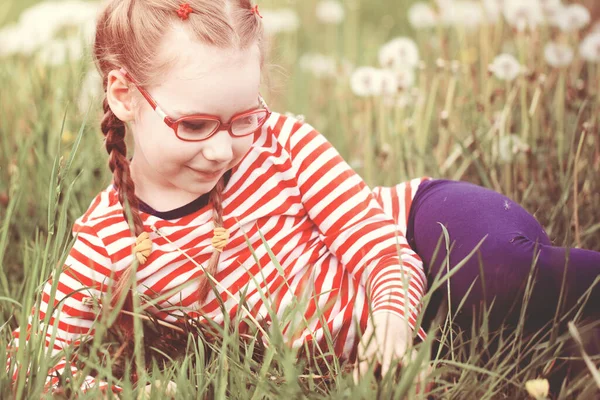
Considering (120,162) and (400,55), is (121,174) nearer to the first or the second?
(120,162)

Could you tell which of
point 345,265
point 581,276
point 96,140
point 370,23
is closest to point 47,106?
point 96,140

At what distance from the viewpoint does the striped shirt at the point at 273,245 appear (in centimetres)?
144

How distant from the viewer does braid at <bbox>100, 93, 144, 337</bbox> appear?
1.44 metres

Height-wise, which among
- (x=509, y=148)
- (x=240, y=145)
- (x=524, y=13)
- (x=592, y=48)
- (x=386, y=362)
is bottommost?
(x=386, y=362)

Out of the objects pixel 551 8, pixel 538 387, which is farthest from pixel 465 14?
pixel 538 387

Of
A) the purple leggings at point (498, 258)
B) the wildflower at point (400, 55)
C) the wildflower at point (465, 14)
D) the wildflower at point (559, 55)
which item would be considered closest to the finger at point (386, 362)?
the purple leggings at point (498, 258)

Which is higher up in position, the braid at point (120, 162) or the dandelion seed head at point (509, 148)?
the braid at point (120, 162)

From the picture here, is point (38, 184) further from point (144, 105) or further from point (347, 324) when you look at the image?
point (347, 324)

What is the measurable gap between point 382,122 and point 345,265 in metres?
0.81

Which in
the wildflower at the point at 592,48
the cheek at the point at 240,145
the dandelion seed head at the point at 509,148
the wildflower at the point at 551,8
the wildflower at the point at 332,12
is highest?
the wildflower at the point at 332,12

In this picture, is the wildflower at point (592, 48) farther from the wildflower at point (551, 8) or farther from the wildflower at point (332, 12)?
the wildflower at point (332, 12)

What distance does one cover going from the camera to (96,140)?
2.20m

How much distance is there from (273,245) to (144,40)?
455 millimetres

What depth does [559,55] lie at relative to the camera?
7.62 ft
